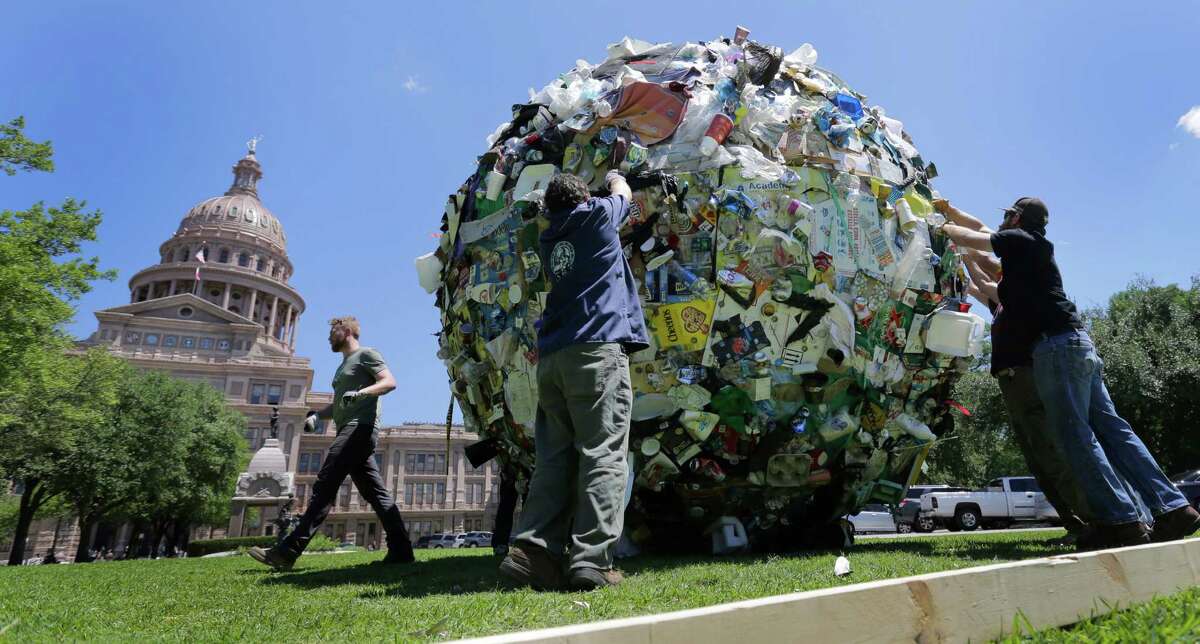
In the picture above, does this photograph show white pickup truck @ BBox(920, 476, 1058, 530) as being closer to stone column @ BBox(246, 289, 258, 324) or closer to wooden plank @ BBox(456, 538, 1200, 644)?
wooden plank @ BBox(456, 538, 1200, 644)

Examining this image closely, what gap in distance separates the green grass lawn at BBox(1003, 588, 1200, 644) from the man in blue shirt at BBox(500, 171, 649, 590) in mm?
1447

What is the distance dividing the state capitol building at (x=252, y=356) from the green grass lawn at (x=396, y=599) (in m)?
51.9

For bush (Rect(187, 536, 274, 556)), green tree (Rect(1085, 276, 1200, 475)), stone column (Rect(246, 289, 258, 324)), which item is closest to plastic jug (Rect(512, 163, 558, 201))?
bush (Rect(187, 536, 274, 556))

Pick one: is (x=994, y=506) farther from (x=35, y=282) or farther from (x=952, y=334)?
(x=35, y=282)

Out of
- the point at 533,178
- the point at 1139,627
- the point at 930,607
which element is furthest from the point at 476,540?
the point at 930,607

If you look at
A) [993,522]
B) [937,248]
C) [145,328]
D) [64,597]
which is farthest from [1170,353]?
[145,328]

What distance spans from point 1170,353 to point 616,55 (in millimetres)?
22453

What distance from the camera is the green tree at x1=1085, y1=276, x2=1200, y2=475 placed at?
62.1 ft

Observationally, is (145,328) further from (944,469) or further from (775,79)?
(775,79)

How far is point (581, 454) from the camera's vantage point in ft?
9.02

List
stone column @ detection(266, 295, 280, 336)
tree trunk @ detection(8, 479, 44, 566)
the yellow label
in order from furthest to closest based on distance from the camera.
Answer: stone column @ detection(266, 295, 280, 336) → tree trunk @ detection(8, 479, 44, 566) → the yellow label

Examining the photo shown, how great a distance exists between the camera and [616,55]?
180 inches

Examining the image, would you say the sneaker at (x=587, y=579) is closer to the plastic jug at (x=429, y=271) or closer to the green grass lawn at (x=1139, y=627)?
the green grass lawn at (x=1139, y=627)

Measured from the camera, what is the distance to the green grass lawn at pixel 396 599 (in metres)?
1.98
